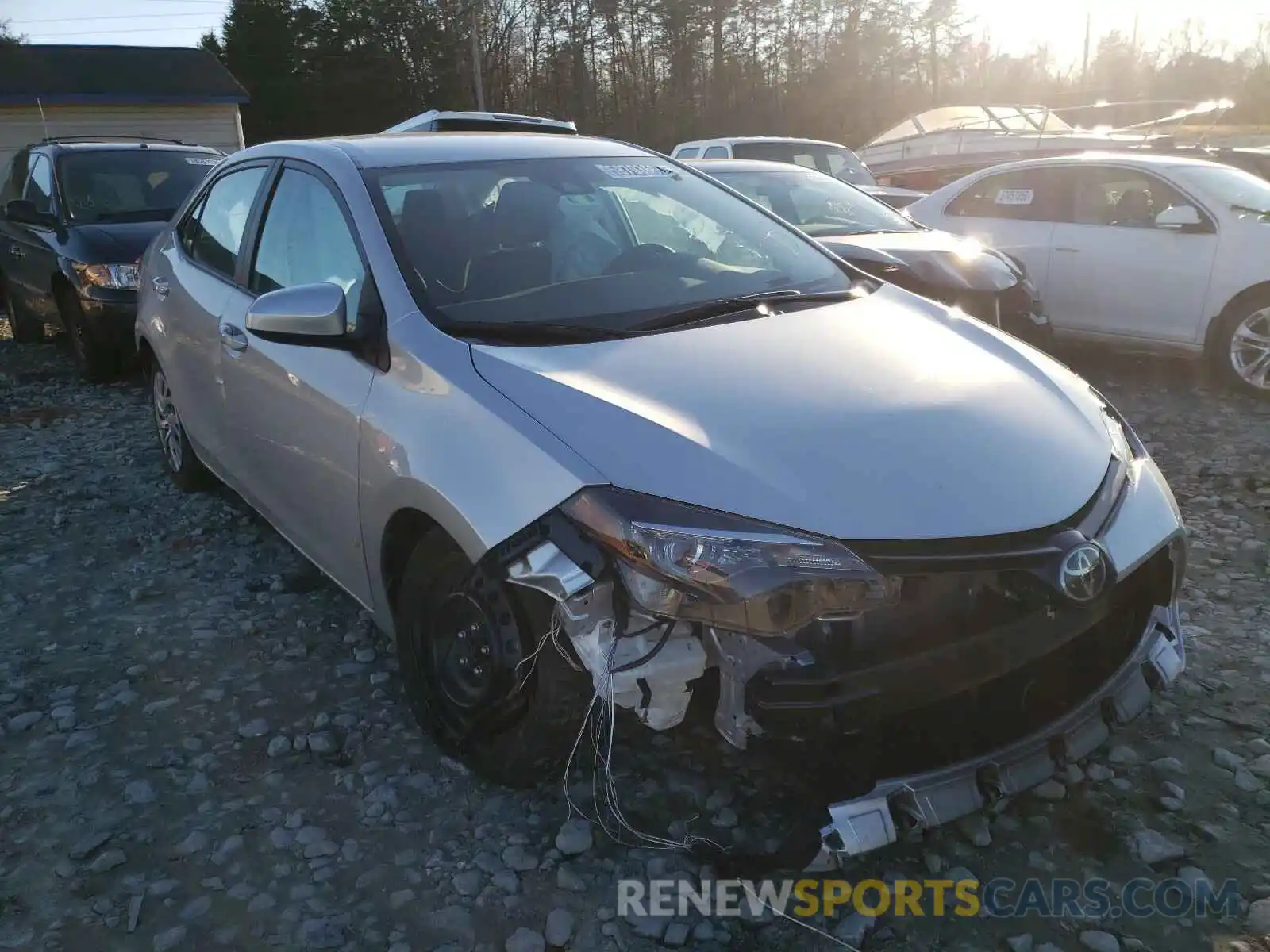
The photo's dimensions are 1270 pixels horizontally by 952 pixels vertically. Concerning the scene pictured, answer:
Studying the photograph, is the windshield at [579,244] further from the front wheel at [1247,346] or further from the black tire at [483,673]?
the front wheel at [1247,346]

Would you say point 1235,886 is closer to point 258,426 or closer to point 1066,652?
point 1066,652

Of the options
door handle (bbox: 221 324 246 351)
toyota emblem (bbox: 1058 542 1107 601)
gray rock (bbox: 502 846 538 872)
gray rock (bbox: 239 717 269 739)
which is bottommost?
gray rock (bbox: 502 846 538 872)

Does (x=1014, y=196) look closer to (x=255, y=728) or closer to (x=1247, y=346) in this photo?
(x=1247, y=346)

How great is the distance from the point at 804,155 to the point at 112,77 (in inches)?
857

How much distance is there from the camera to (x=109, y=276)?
23.9 ft

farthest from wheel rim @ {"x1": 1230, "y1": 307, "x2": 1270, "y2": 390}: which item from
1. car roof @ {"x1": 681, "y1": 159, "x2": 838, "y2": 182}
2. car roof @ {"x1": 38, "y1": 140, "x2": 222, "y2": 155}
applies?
car roof @ {"x1": 38, "y1": 140, "x2": 222, "y2": 155}

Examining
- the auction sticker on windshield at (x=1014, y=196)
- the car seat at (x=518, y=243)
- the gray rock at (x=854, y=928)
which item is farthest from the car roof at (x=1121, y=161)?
the gray rock at (x=854, y=928)

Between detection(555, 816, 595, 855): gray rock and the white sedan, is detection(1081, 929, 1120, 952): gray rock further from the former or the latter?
the white sedan

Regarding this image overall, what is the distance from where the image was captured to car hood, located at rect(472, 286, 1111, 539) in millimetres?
2154

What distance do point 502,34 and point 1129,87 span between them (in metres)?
24.1

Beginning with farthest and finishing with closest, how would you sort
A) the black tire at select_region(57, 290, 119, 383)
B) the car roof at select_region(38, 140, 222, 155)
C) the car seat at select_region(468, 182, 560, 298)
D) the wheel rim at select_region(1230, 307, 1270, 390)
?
the car roof at select_region(38, 140, 222, 155), the black tire at select_region(57, 290, 119, 383), the wheel rim at select_region(1230, 307, 1270, 390), the car seat at select_region(468, 182, 560, 298)

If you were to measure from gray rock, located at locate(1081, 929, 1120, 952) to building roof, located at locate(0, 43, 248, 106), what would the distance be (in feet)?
87.4

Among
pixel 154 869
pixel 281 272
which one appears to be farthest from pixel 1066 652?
pixel 281 272

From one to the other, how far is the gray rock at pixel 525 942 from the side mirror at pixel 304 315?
163 cm
